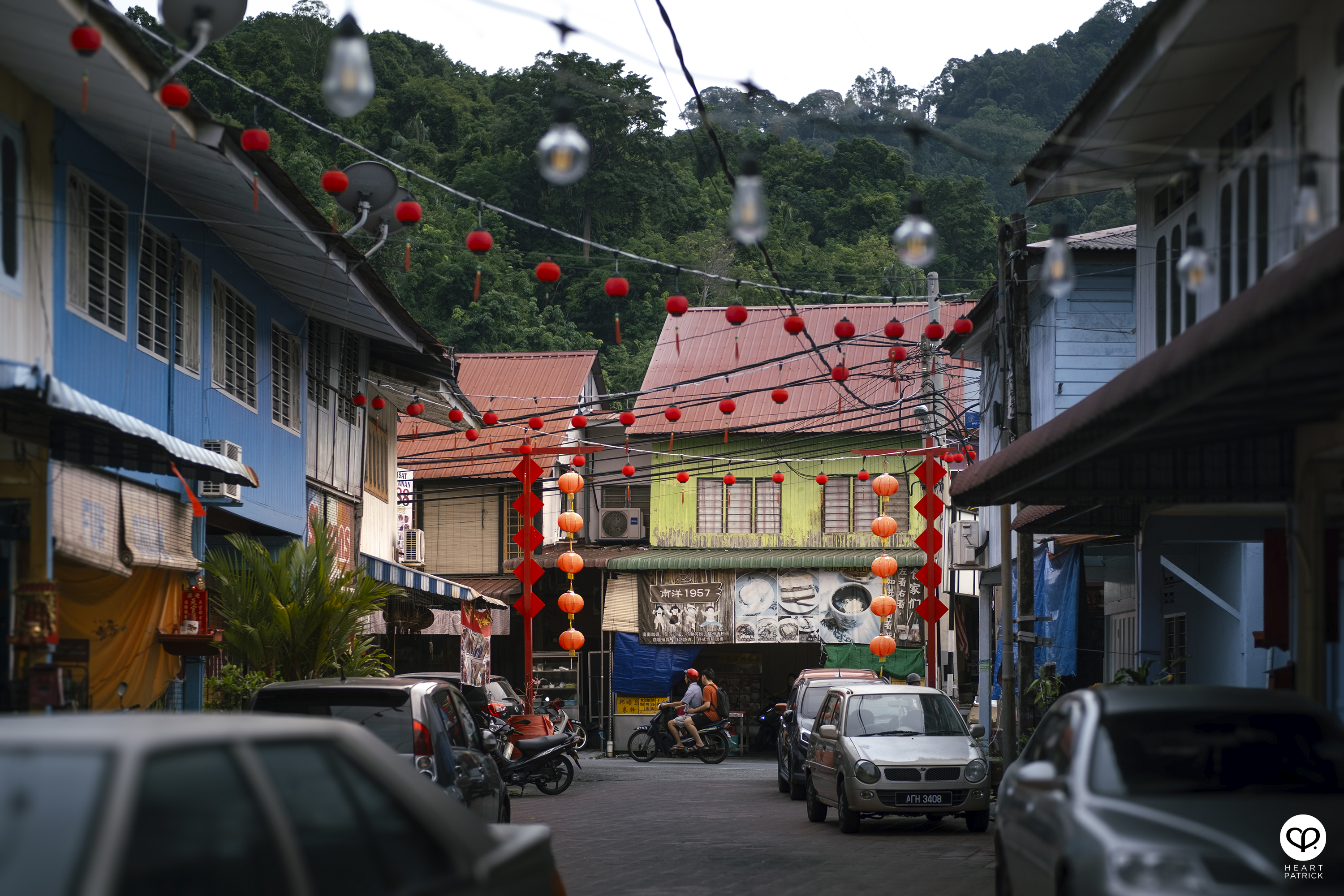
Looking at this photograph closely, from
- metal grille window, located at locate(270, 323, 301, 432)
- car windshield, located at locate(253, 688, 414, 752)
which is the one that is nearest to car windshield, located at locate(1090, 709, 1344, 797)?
car windshield, located at locate(253, 688, 414, 752)

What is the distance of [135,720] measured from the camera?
3.88m

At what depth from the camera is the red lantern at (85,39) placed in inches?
356

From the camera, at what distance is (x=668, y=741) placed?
30.9 m

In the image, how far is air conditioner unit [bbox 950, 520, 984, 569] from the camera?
27.1 metres

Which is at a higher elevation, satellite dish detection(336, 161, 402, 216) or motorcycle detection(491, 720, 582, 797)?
satellite dish detection(336, 161, 402, 216)

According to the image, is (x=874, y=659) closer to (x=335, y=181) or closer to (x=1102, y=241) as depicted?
(x=1102, y=241)

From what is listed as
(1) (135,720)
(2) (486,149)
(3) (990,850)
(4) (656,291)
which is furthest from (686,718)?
(1) (135,720)

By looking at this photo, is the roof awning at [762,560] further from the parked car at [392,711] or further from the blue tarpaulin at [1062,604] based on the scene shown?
the parked car at [392,711]

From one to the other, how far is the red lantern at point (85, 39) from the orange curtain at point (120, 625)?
5.93 meters

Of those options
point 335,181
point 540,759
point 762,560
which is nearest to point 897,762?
point 540,759

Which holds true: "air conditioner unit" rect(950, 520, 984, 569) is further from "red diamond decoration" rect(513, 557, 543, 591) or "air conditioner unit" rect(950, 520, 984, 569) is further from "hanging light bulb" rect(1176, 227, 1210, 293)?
"hanging light bulb" rect(1176, 227, 1210, 293)

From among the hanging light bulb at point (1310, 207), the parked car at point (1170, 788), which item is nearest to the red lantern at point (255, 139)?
the parked car at point (1170, 788)

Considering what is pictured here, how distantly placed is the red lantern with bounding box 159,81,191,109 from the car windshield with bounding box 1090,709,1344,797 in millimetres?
7843

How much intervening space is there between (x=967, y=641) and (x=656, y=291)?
16.4 metres
